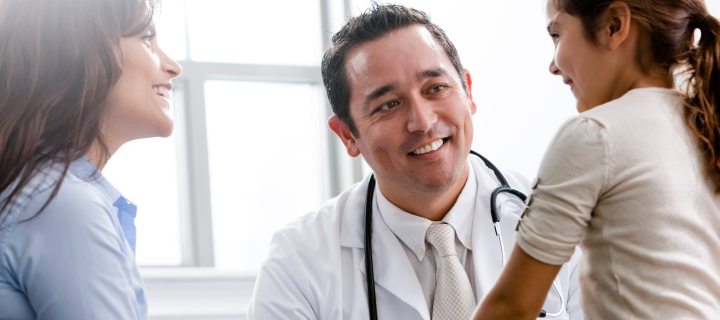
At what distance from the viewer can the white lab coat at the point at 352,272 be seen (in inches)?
53.9

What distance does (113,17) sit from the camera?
3.23ft

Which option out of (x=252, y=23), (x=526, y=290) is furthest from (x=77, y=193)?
(x=252, y=23)

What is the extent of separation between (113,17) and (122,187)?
1.97 m

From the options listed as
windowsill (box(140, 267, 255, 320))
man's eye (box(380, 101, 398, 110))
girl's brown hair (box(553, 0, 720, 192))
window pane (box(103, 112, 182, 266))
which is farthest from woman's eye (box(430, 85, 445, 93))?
window pane (box(103, 112, 182, 266))

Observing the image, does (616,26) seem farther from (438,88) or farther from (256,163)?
(256,163)

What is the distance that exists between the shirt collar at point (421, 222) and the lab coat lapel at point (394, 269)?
25 millimetres

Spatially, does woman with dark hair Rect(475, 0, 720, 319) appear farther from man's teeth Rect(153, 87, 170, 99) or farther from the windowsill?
the windowsill

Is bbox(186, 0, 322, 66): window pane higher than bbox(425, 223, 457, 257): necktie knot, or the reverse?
bbox(186, 0, 322, 66): window pane

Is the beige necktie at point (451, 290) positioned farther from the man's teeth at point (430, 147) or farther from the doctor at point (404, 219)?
the man's teeth at point (430, 147)

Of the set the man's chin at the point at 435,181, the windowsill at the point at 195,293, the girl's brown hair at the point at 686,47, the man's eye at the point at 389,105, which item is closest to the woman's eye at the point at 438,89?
the man's eye at the point at 389,105

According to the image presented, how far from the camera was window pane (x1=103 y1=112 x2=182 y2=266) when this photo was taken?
280cm

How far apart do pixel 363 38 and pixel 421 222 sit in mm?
531

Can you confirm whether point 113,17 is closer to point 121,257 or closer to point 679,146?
point 121,257

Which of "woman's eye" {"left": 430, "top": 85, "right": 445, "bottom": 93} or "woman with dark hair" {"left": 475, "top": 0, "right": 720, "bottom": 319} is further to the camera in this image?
"woman's eye" {"left": 430, "top": 85, "right": 445, "bottom": 93}
